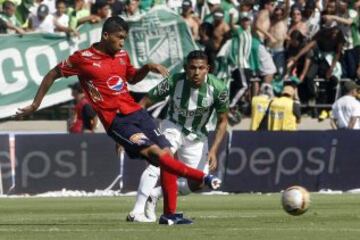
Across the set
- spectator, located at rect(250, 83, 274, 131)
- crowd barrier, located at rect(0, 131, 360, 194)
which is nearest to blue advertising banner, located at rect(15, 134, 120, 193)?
crowd barrier, located at rect(0, 131, 360, 194)

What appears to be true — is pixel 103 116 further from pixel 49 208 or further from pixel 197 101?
pixel 49 208

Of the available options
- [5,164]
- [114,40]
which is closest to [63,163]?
[5,164]

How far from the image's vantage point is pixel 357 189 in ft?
77.0

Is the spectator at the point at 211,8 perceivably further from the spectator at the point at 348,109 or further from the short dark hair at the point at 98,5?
the spectator at the point at 348,109

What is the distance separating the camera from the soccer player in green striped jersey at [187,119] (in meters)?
14.9

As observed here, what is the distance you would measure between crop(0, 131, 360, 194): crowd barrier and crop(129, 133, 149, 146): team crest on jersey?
9.24 meters

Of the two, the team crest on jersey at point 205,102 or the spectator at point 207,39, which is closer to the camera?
the team crest on jersey at point 205,102

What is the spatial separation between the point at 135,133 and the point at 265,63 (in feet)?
42.1

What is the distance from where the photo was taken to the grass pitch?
1248cm

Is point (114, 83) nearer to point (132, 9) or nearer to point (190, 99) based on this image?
point (190, 99)

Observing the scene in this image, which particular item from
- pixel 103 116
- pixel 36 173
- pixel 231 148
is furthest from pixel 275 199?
pixel 103 116

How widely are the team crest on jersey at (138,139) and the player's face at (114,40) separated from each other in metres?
1.01

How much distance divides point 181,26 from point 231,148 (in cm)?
350

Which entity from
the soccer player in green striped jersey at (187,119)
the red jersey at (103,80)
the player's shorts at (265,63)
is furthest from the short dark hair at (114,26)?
the player's shorts at (265,63)
